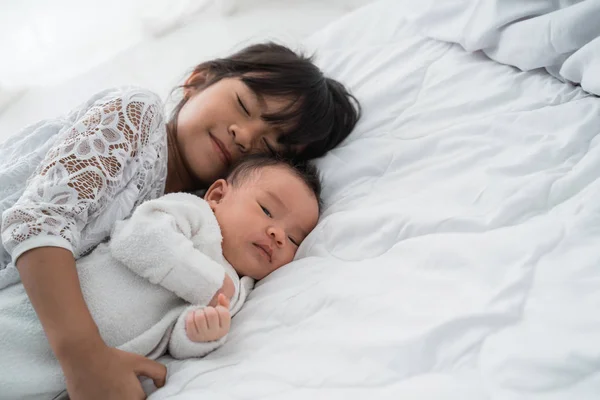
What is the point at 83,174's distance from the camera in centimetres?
82

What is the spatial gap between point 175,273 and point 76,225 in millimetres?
178

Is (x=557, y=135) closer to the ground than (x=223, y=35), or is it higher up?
closer to the ground

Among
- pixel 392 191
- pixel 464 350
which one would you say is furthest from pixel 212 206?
pixel 464 350

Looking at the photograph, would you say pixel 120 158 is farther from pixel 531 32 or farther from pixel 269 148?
pixel 531 32

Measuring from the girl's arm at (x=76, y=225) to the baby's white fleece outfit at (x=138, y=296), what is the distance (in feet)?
0.18

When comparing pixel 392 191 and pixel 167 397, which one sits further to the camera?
pixel 392 191

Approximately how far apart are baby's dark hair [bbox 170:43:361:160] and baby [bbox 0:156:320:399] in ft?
0.59

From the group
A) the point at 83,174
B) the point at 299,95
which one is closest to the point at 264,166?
the point at 299,95

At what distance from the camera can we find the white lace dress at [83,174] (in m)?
0.76

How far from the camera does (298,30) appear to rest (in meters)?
1.69

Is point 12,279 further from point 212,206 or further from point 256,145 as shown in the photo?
point 256,145

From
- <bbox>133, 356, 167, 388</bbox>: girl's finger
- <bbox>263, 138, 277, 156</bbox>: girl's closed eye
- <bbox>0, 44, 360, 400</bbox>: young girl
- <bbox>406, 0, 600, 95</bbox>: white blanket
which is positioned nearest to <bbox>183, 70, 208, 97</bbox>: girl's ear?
<bbox>0, 44, 360, 400</bbox>: young girl

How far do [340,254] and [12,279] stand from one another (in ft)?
1.75

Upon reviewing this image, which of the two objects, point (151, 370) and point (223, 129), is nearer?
point (151, 370)
